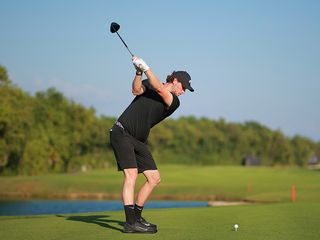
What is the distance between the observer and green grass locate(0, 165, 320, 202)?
48.6m

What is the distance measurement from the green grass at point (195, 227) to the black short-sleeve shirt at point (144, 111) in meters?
1.60

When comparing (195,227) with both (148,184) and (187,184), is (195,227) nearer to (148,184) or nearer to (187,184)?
(148,184)

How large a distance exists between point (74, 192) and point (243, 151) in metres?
84.6

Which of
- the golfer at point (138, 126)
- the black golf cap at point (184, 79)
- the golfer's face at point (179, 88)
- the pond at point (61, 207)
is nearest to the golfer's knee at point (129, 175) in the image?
the golfer at point (138, 126)

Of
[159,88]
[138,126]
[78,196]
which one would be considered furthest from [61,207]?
[159,88]

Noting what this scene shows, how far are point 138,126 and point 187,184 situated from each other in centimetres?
4732

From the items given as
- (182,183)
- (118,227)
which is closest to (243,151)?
(182,183)

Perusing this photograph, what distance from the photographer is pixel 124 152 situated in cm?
932

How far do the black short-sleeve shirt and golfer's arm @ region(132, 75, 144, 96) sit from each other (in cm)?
10

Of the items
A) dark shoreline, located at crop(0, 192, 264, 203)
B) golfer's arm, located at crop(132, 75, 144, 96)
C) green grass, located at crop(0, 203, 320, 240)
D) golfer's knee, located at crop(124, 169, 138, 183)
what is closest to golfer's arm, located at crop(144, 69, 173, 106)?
golfer's arm, located at crop(132, 75, 144, 96)

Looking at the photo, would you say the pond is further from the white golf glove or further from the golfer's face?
the white golf glove

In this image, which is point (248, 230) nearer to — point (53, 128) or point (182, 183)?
point (182, 183)

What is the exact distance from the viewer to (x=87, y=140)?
89062 mm

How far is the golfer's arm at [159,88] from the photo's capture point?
8883 millimetres
